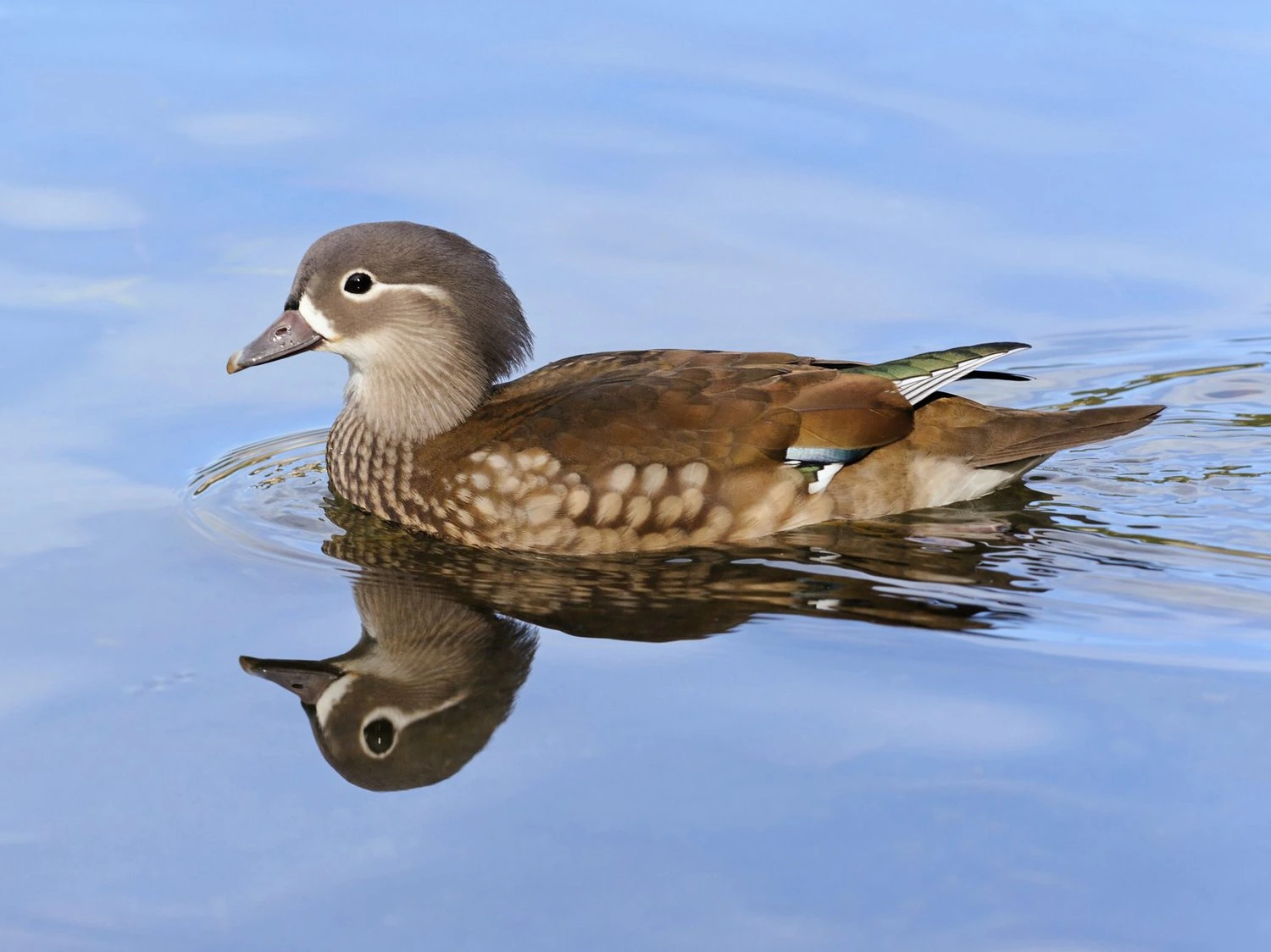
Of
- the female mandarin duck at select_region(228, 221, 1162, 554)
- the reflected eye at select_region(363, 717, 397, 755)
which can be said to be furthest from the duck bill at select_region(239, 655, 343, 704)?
the female mandarin duck at select_region(228, 221, 1162, 554)

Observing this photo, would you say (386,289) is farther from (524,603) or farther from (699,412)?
(524,603)

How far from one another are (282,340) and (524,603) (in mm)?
1778

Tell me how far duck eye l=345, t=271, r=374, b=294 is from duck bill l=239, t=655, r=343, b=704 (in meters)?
2.03

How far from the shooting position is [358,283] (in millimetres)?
7512

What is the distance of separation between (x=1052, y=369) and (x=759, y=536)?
2259mm

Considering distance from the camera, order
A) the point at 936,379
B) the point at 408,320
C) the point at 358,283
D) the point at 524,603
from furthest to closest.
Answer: the point at 408,320 < the point at 358,283 < the point at 936,379 < the point at 524,603

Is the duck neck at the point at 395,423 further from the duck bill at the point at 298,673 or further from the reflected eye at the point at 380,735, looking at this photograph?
the reflected eye at the point at 380,735

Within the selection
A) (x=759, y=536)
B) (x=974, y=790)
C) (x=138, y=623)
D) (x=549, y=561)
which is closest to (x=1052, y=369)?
(x=759, y=536)

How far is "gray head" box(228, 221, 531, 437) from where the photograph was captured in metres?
7.48

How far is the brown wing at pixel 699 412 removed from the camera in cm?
712

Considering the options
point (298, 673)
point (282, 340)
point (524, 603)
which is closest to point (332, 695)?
point (298, 673)

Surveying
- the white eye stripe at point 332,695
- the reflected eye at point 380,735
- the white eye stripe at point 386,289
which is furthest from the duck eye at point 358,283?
the reflected eye at point 380,735

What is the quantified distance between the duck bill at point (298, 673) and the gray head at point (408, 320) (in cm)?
178

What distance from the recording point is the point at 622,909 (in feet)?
15.0
